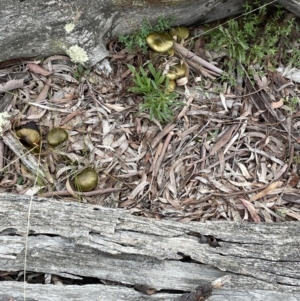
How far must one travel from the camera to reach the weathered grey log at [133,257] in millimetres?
2342

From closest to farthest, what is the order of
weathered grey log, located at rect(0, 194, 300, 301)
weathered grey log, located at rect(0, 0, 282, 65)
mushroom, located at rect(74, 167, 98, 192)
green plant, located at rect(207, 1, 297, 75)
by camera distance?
weathered grey log, located at rect(0, 194, 300, 301), weathered grey log, located at rect(0, 0, 282, 65), mushroom, located at rect(74, 167, 98, 192), green plant, located at rect(207, 1, 297, 75)

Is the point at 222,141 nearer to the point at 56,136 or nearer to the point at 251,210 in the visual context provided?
the point at 251,210

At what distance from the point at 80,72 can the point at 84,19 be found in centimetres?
36

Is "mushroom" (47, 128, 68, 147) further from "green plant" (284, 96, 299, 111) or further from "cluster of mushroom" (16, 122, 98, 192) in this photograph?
"green plant" (284, 96, 299, 111)

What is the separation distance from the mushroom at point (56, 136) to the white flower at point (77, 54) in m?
0.46

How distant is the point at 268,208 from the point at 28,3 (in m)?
1.90

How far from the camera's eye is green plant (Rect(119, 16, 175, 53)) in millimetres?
2920

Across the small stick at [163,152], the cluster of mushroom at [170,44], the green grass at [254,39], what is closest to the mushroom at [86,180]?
the small stick at [163,152]

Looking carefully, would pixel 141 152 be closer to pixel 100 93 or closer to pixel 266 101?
pixel 100 93

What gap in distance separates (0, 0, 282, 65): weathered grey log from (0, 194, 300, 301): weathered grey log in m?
1.05

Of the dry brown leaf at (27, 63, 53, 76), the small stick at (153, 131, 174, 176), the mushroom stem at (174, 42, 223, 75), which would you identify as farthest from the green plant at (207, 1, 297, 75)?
the dry brown leaf at (27, 63, 53, 76)

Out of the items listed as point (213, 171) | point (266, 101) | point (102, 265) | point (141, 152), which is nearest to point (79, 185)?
point (141, 152)

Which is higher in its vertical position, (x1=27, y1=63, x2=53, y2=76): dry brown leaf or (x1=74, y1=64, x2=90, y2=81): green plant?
(x1=27, y1=63, x2=53, y2=76): dry brown leaf

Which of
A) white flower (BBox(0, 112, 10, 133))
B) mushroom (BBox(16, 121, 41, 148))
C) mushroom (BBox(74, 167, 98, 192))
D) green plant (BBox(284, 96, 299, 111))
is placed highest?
white flower (BBox(0, 112, 10, 133))
